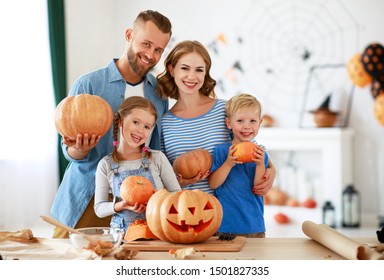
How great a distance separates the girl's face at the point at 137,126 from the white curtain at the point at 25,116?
2835 mm

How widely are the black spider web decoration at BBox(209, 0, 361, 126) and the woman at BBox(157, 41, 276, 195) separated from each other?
3.40 meters

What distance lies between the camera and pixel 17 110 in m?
4.33

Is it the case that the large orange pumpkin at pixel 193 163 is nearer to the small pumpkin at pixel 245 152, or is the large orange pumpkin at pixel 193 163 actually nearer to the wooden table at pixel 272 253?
the small pumpkin at pixel 245 152

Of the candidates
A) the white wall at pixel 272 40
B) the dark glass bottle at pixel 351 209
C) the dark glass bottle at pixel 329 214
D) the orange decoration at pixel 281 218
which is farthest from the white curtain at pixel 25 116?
the dark glass bottle at pixel 351 209

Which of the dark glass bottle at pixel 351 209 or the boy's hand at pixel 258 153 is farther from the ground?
the boy's hand at pixel 258 153

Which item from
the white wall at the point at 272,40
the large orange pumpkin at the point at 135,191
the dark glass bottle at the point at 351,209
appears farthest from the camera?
the white wall at the point at 272,40

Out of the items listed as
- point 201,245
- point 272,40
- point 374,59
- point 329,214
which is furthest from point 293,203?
point 201,245

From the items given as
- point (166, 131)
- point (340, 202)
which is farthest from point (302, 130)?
point (166, 131)

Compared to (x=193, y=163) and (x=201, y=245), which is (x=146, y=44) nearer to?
(x=193, y=163)

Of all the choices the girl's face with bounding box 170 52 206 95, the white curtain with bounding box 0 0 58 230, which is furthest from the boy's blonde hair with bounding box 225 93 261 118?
the white curtain with bounding box 0 0 58 230

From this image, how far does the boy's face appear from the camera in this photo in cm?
180

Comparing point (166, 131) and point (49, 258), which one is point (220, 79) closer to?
point (166, 131)

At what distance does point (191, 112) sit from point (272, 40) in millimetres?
3580

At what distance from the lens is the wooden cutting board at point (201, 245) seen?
4.11 ft
